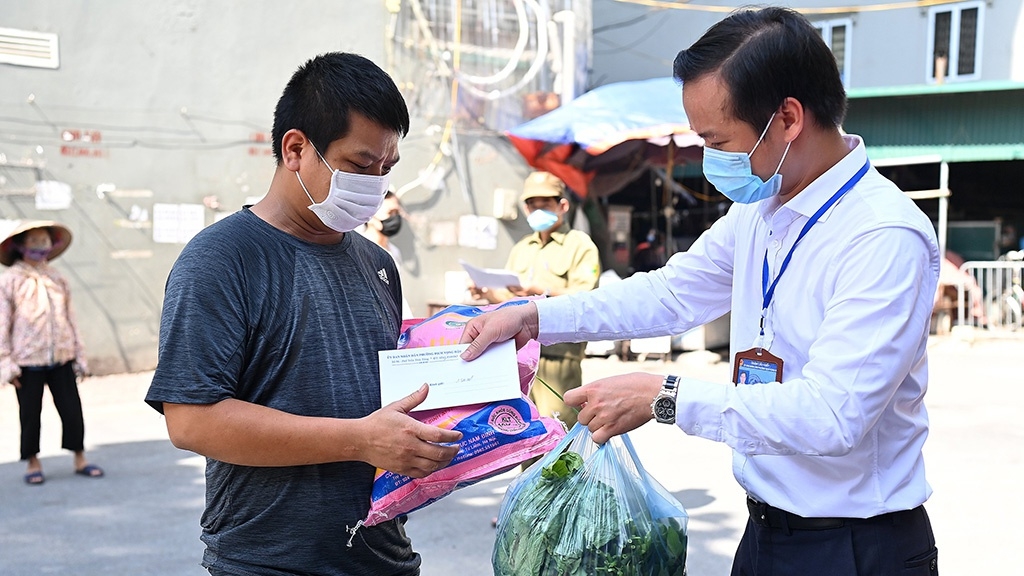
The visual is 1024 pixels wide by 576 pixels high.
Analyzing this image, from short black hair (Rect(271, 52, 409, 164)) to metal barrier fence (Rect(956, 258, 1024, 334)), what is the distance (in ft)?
42.0

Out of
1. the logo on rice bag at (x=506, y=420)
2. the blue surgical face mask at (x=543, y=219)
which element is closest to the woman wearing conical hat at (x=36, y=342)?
the blue surgical face mask at (x=543, y=219)

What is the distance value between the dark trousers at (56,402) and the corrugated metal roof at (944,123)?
36.5 feet

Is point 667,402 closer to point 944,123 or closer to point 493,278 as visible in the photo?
point 493,278

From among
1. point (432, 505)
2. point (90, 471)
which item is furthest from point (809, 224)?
point (90, 471)

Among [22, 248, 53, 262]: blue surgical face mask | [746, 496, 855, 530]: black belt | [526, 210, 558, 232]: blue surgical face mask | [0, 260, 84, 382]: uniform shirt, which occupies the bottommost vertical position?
[0, 260, 84, 382]: uniform shirt

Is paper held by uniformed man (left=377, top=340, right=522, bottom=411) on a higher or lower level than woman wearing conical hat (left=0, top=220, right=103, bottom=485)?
higher

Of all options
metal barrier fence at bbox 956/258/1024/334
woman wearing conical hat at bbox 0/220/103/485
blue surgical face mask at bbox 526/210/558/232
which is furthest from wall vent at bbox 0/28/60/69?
metal barrier fence at bbox 956/258/1024/334

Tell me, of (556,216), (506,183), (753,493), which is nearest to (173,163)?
(506,183)

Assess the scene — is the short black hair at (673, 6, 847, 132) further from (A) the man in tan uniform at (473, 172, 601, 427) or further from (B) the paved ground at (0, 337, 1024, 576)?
(A) the man in tan uniform at (473, 172, 601, 427)

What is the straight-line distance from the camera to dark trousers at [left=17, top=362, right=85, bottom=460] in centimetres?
573

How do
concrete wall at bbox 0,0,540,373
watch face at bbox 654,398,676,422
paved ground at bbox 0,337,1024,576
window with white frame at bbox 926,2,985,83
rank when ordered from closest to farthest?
watch face at bbox 654,398,676,422, paved ground at bbox 0,337,1024,576, concrete wall at bbox 0,0,540,373, window with white frame at bbox 926,2,985,83

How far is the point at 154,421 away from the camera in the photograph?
24.7 ft

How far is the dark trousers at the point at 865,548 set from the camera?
174 centimetres

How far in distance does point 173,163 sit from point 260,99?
3.97ft
